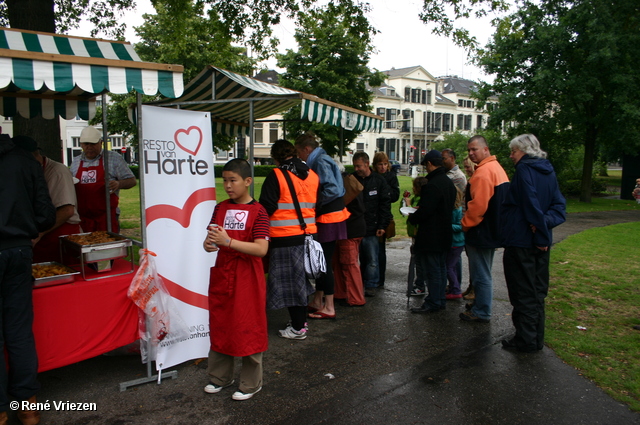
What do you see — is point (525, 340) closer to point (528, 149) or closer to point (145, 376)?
point (528, 149)

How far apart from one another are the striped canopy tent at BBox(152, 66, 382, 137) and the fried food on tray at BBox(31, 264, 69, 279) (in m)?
1.74

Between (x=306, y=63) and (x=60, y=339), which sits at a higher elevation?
(x=306, y=63)

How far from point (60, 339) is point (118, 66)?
1985mm

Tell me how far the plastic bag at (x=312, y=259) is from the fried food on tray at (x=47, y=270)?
6.59 ft

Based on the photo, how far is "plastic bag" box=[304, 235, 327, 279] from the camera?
4621mm

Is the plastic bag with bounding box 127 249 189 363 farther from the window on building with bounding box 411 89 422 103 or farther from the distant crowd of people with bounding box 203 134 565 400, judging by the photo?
the window on building with bounding box 411 89 422 103

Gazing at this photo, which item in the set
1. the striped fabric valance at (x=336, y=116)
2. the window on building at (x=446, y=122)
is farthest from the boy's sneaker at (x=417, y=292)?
the window on building at (x=446, y=122)

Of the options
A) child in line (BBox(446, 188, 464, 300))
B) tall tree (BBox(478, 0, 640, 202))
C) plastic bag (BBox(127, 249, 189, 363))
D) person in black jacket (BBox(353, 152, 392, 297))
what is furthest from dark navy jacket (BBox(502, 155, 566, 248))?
tall tree (BBox(478, 0, 640, 202))

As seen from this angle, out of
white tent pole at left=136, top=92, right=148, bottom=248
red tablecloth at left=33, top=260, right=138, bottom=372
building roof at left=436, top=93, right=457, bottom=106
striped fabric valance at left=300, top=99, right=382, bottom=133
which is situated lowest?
red tablecloth at left=33, top=260, right=138, bottom=372

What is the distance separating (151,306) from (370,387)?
5.97 ft

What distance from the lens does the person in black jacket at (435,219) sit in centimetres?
543

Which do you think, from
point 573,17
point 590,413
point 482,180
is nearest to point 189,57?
point 573,17

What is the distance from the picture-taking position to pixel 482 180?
16.4 feet

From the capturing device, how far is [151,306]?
3.83 meters
